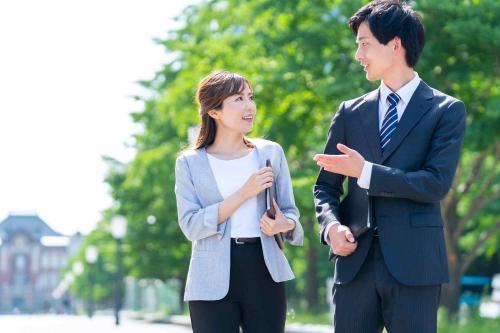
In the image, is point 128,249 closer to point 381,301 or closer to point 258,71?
point 258,71

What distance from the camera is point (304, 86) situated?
21.5 metres

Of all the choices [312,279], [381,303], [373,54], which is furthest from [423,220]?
[312,279]

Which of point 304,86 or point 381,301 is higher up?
point 304,86

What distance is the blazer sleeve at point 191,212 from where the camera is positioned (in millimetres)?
4656

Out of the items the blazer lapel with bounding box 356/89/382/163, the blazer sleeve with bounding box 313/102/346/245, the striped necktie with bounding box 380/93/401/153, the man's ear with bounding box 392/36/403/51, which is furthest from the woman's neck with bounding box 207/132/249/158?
the man's ear with bounding box 392/36/403/51

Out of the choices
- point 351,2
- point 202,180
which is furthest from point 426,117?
point 351,2

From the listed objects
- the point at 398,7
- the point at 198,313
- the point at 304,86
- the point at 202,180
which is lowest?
the point at 198,313

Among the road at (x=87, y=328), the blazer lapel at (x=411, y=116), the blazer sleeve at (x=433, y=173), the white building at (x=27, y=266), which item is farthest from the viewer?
the white building at (x=27, y=266)

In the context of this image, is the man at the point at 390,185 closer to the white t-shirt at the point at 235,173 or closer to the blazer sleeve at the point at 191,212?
the white t-shirt at the point at 235,173

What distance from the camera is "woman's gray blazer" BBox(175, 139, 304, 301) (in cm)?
464

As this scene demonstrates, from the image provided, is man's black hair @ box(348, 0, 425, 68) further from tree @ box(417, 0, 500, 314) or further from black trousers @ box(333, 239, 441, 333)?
tree @ box(417, 0, 500, 314)

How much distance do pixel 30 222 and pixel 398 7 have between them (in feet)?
504

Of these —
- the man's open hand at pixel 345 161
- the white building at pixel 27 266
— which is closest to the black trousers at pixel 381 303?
the man's open hand at pixel 345 161

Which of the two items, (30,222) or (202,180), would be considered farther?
(30,222)
